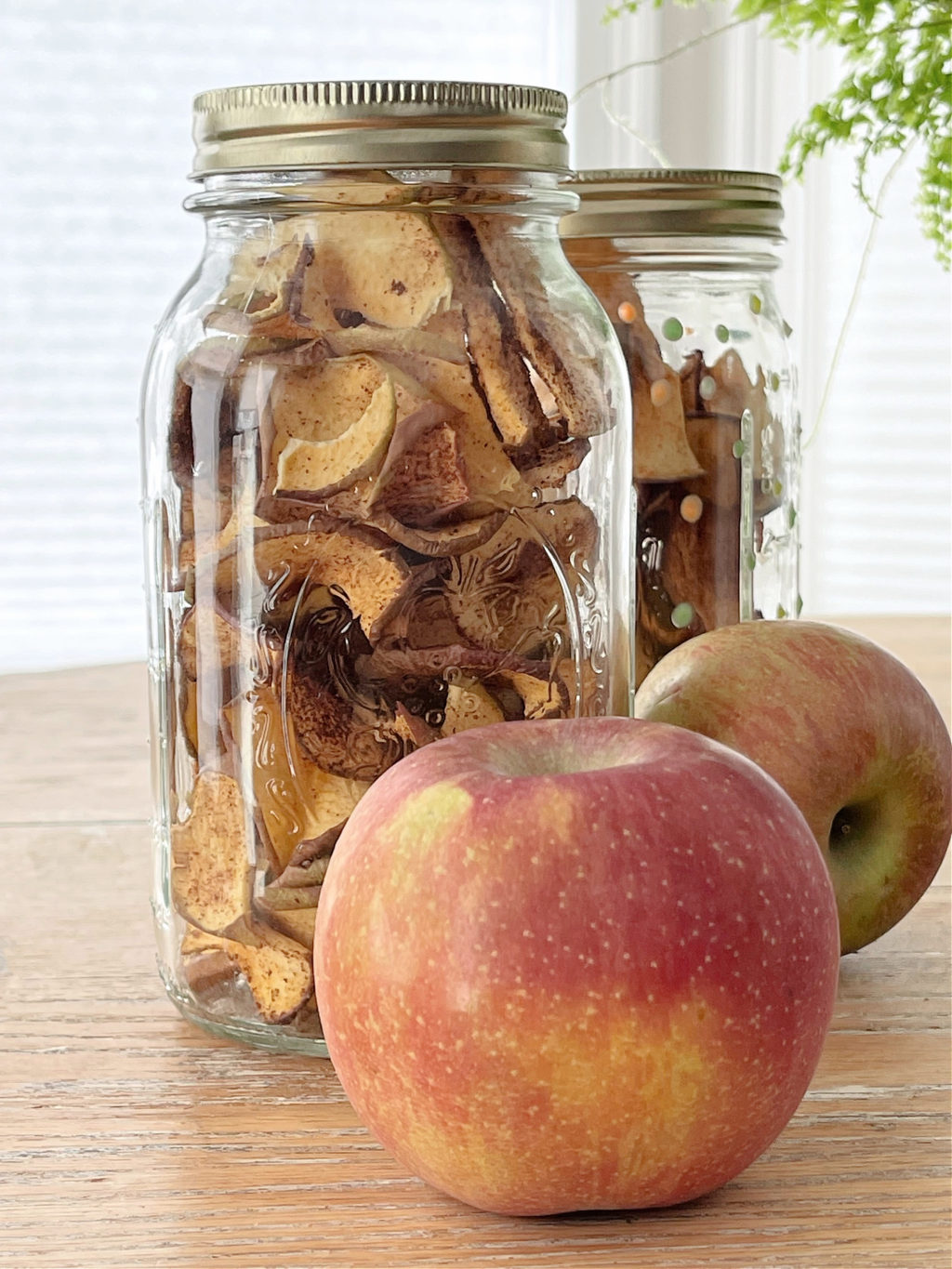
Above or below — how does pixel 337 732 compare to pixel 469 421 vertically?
below

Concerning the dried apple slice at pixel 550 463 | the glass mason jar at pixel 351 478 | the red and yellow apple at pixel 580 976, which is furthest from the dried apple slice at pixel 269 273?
the red and yellow apple at pixel 580 976

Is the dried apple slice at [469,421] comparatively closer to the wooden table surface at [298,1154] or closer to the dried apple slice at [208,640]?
the dried apple slice at [208,640]

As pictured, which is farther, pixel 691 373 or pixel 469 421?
pixel 691 373

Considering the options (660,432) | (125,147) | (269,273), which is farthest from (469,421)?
(125,147)

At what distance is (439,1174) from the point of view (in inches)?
19.8

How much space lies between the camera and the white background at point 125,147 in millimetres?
2154

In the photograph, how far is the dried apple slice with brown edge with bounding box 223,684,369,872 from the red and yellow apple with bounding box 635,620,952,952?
0.50ft

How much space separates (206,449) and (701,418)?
280 millimetres

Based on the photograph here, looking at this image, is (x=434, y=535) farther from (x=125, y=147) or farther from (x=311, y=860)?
(x=125, y=147)

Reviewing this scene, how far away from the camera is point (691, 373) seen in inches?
32.4

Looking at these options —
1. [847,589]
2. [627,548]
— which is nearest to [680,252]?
[627,548]

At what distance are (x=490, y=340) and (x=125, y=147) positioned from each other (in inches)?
67.5

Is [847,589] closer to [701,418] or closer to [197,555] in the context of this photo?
[701,418]

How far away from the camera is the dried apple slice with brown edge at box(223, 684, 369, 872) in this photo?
625mm
